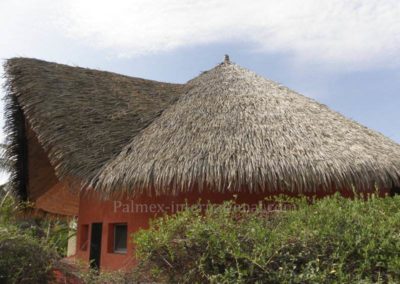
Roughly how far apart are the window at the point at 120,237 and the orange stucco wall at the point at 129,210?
0.12 metres

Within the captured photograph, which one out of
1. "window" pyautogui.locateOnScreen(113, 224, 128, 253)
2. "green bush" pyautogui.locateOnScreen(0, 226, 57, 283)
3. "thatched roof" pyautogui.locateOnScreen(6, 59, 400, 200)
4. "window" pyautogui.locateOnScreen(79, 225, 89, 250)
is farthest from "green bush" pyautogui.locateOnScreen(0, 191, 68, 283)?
"window" pyautogui.locateOnScreen(79, 225, 89, 250)

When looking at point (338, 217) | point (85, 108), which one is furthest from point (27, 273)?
point (85, 108)

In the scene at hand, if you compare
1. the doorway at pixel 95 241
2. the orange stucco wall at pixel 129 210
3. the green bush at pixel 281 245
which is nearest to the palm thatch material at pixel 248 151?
the orange stucco wall at pixel 129 210

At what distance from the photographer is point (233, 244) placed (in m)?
3.70

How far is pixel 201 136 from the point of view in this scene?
7613mm

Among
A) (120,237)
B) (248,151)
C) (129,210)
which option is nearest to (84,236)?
(120,237)

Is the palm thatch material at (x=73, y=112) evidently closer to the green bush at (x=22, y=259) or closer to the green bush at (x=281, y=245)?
the green bush at (x=22, y=259)

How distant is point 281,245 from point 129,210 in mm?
4805

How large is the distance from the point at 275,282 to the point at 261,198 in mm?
3777

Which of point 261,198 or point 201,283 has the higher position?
point 261,198

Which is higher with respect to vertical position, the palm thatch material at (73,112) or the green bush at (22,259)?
the palm thatch material at (73,112)

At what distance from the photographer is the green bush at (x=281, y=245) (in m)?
3.44

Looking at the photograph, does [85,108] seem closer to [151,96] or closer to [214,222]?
[151,96]

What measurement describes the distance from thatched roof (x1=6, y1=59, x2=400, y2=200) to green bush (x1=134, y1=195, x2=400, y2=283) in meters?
2.75
